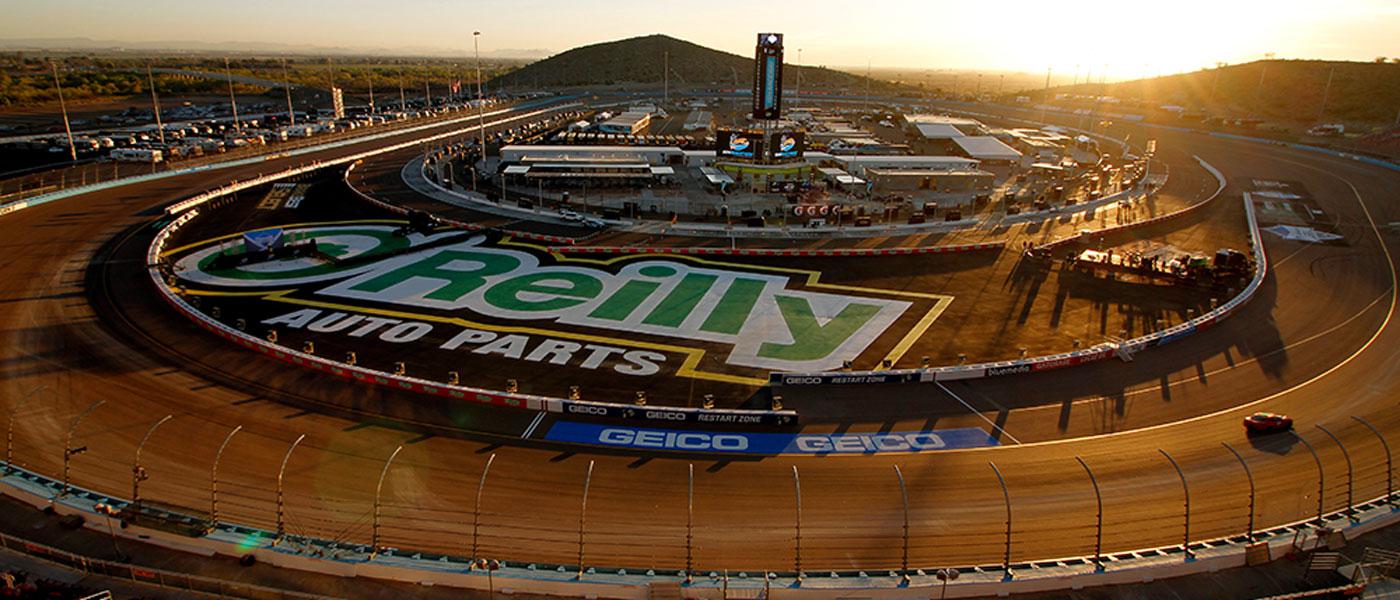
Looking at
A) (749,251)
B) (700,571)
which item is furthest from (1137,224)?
(700,571)

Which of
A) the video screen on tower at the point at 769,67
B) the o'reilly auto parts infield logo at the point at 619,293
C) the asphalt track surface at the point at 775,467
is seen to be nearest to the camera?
the asphalt track surface at the point at 775,467

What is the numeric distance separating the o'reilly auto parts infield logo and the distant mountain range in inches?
5660

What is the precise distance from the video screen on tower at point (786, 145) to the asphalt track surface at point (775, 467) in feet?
147

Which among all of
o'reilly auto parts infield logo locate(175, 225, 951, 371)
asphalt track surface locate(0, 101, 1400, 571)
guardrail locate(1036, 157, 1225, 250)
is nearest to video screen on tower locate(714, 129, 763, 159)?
o'reilly auto parts infield logo locate(175, 225, 951, 371)

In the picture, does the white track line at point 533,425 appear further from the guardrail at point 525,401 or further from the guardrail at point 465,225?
the guardrail at point 465,225

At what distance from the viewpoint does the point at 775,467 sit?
20.3 metres

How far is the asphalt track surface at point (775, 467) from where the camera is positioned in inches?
671

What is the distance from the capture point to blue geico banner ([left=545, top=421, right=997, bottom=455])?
2134cm

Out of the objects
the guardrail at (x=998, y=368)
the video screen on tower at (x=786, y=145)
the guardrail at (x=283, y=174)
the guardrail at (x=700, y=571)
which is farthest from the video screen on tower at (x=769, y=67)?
the guardrail at (x=700, y=571)

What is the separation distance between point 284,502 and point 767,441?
13.3m

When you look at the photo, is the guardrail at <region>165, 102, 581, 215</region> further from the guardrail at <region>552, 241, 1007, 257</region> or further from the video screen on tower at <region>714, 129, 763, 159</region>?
the video screen on tower at <region>714, 129, 763, 159</region>

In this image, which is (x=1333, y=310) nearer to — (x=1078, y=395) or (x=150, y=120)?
(x=1078, y=395)

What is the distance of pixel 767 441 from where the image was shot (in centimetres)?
2200

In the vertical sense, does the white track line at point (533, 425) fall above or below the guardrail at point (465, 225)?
below
